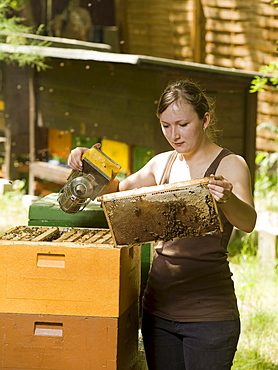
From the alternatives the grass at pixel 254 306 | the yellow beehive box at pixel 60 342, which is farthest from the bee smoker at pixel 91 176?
the grass at pixel 254 306

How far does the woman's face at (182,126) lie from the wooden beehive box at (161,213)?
8.9 inches

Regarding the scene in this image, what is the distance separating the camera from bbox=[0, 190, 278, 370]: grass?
4496 mm

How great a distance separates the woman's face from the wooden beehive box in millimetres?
227

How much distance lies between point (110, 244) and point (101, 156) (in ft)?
1.30

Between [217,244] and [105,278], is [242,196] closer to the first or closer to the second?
[217,244]

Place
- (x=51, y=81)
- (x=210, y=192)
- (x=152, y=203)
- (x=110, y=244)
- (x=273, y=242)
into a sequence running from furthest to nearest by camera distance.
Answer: (x=51, y=81)
(x=273, y=242)
(x=110, y=244)
(x=152, y=203)
(x=210, y=192)

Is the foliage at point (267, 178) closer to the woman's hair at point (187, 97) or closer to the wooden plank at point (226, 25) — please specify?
the wooden plank at point (226, 25)

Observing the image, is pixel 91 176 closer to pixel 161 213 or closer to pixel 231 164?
pixel 161 213

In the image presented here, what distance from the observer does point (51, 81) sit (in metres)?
8.74

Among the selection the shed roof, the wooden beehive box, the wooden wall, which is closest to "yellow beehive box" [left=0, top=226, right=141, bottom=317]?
the wooden beehive box

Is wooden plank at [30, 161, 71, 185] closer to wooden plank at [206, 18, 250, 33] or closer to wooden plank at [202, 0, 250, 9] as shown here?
wooden plank at [206, 18, 250, 33]

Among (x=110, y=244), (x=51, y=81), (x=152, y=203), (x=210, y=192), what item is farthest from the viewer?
(x=51, y=81)

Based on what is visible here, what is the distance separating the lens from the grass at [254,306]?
450 cm

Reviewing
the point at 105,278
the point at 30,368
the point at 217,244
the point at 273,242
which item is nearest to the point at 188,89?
the point at 217,244
